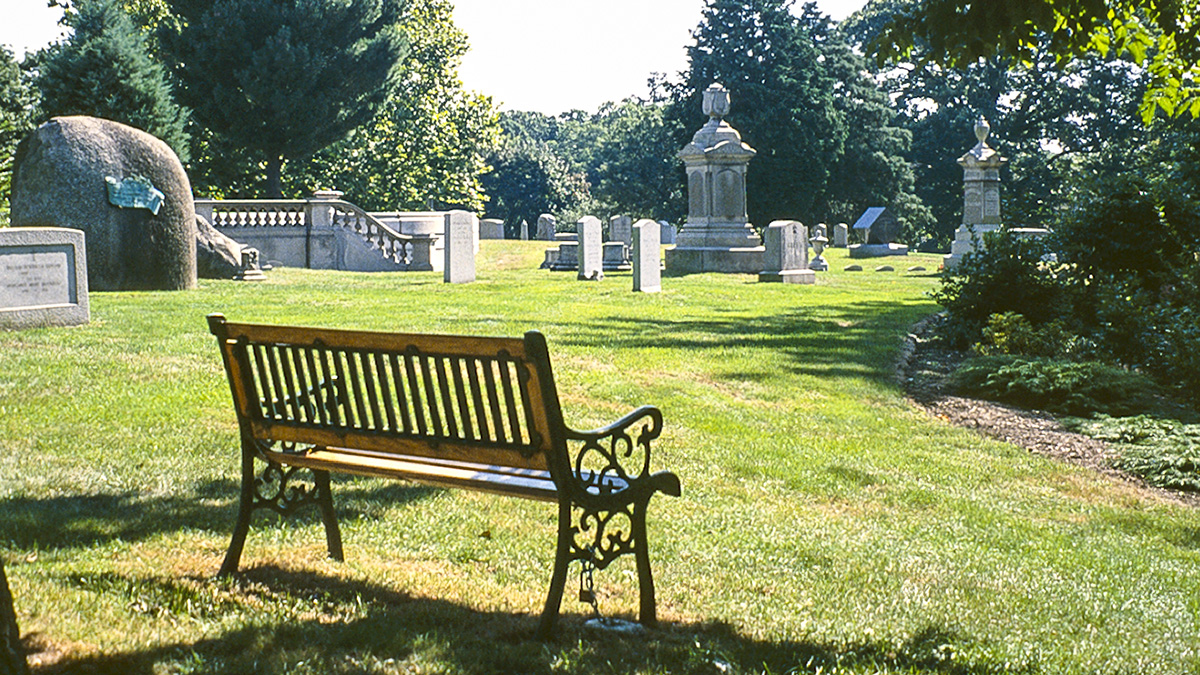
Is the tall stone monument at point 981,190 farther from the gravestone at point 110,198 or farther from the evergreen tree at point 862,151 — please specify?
the gravestone at point 110,198

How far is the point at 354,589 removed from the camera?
4.60 metres

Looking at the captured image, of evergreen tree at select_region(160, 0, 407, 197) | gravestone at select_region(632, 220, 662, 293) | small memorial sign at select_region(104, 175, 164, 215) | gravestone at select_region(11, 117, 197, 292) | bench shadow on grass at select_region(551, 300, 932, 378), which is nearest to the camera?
bench shadow on grass at select_region(551, 300, 932, 378)

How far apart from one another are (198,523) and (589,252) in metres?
19.6

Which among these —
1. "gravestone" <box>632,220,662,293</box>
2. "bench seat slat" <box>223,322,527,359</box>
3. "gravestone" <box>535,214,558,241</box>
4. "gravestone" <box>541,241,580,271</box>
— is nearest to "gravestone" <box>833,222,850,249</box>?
"gravestone" <box>535,214,558,241</box>

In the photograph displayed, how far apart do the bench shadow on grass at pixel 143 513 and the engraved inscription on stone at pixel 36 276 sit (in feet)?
23.2

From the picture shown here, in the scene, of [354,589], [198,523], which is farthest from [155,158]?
[354,589]

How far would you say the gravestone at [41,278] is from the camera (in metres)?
12.1

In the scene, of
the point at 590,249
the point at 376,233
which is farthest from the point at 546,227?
the point at 590,249

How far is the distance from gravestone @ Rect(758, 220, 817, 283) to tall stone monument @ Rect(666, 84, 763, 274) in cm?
296

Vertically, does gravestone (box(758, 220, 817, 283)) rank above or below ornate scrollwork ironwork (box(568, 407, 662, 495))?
above

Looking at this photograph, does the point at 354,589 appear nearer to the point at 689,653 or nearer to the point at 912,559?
the point at 689,653

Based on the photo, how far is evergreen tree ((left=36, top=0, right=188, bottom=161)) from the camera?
99.1ft

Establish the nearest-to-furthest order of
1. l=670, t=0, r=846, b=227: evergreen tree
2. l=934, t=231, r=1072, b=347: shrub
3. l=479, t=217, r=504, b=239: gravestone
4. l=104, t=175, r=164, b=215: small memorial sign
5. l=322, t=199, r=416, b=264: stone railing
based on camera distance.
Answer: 1. l=934, t=231, r=1072, b=347: shrub
2. l=104, t=175, r=164, b=215: small memorial sign
3. l=322, t=199, r=416, b=264: stone railing
4. l=479, t=217, r=504, b=239: gravestone
5. l=670, t=0, r=846, b=227: evergreen tree

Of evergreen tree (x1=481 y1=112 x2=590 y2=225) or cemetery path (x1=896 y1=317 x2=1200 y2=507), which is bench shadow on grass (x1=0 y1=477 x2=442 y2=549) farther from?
evergreen tree (x1=481 y1=112 x2=590 y2=225)
